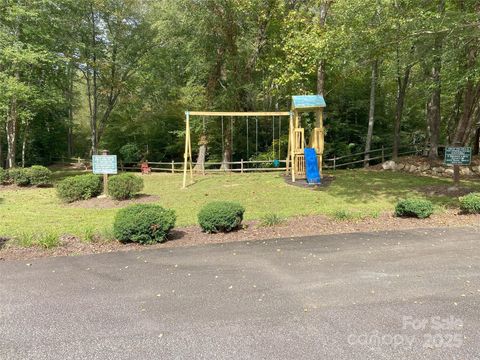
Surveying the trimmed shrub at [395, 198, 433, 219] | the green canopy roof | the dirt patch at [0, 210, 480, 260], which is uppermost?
the green canopy roof

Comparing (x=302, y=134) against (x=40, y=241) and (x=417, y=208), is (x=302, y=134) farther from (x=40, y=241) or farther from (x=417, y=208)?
(x=40, y=241)

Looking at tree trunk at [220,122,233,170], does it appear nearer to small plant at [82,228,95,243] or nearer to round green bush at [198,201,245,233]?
round green bush at [198,201,245,233]

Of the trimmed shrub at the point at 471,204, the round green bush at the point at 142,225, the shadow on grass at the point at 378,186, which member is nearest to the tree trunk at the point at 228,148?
the shadow on grass at the point at 378,186

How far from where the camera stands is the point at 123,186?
11.6 metres

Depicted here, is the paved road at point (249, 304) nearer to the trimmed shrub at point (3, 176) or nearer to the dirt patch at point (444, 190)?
the dirt patch at point (444, 190)

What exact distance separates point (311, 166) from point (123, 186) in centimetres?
692

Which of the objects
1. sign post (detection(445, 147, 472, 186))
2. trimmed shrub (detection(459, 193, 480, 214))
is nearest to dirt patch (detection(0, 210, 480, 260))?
trimmed shrub (detection(459, 193, 480, 214))

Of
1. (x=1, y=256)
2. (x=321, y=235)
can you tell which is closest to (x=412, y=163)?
(x=321, y=235)

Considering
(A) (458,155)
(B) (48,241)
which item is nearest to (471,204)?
(A) (458,155)

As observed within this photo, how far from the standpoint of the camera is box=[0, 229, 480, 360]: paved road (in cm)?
322

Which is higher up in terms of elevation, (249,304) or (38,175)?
(38,175)

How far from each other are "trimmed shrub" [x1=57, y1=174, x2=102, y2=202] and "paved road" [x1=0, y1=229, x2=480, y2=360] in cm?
652

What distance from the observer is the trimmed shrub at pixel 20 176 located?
16078 mm

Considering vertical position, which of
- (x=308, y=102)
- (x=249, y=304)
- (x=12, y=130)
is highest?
(x=308, y=102)
